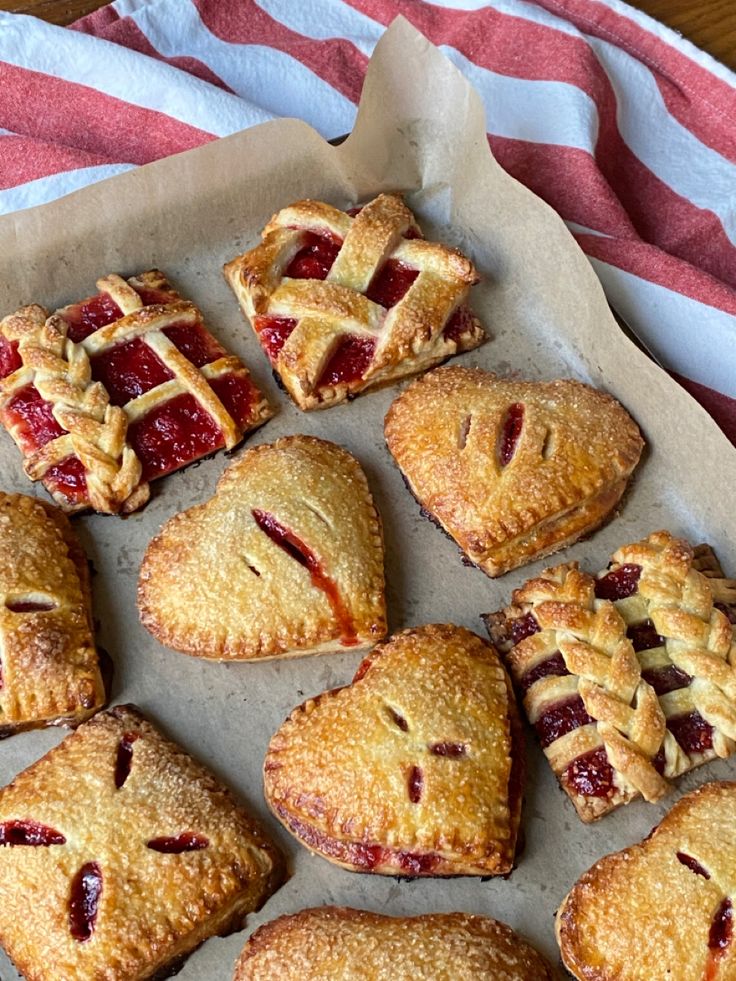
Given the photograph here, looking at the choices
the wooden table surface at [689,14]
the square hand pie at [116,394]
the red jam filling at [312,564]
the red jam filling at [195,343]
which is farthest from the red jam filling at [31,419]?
the wooden table surface at [689,14]

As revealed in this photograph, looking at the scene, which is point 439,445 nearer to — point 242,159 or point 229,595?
point 229,595

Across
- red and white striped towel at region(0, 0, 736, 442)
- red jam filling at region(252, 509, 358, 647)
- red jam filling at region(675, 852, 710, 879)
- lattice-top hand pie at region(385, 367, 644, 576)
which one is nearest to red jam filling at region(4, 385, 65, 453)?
red jam filling at region(252, 509, 358, 647)

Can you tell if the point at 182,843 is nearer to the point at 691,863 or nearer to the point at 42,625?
the point at 42,625

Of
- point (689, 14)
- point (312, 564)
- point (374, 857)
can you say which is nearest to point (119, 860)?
point (374, 857)

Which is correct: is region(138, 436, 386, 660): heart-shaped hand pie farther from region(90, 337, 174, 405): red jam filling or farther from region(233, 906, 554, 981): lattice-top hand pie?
region(233, 906, 554, 981): lattice-top hand pie

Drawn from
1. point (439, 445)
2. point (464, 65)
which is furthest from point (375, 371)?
point (464, 65)

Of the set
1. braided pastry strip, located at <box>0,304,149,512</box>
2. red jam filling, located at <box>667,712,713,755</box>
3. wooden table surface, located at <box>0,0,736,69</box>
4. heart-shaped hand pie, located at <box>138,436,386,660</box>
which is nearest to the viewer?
red jam filling, located at <box>667,712,713,755</box>

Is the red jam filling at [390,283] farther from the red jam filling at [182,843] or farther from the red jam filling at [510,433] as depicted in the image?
the red jam filling at [182,843]
